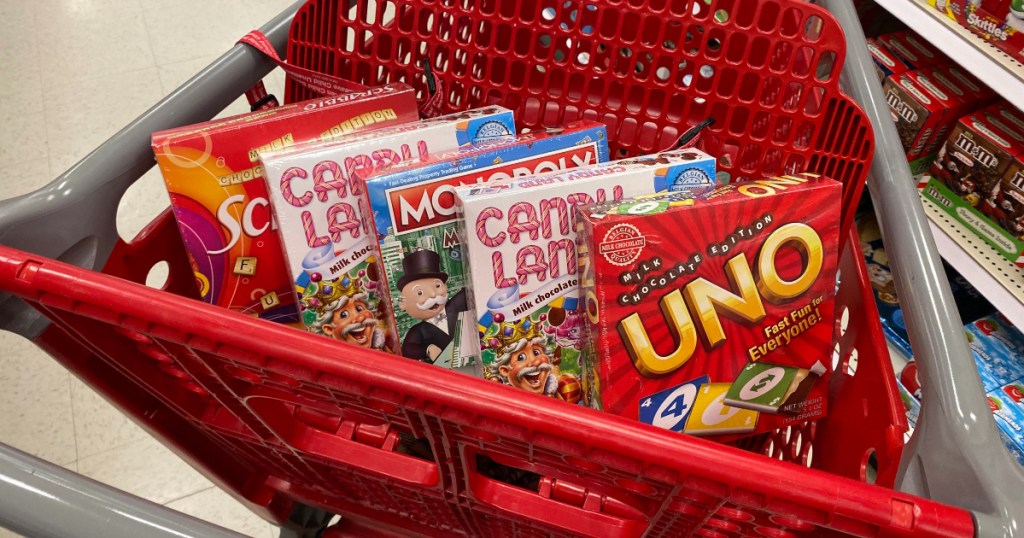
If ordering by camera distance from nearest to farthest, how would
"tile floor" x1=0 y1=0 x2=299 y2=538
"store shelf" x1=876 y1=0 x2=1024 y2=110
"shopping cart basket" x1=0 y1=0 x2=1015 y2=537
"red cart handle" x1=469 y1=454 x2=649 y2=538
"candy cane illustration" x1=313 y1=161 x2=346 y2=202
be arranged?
1. "shopping cart basket" x1=0 y1=0 x2=1015 y2=537
2. "red cart handle" x1=469 y1=454 x2=649 y2=538
3. "candy cane illustration" x1=313 y1=161 x2=346 y2=202
4. "store shelf" x1=876 y1=0 x2=1024 y2=110
5. "tile floor" x1=0 y1=0 x2=299 y2=538

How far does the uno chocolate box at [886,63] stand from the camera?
4.95ft

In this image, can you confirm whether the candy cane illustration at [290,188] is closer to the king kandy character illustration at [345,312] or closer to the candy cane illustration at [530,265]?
the king kandy character illustration at [345,312]

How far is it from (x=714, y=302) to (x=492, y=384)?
1.10 ft

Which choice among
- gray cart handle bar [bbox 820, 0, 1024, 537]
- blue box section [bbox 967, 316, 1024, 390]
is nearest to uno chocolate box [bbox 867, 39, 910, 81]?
blue box section [bbox 967, 316, 1024, 390]

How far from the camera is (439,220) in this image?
0.78 metres

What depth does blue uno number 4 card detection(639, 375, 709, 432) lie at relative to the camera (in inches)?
30.4

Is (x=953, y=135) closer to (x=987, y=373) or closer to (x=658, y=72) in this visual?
(x=987, y=373)

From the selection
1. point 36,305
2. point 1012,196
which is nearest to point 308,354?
point 36,305

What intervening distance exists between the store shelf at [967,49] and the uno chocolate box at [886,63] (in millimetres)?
120

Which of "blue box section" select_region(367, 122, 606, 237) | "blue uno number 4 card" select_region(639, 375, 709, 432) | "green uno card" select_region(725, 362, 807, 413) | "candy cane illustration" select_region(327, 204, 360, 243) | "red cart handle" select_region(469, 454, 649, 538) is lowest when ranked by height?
"red cart handle" select_region(469, 454, 649, 538)

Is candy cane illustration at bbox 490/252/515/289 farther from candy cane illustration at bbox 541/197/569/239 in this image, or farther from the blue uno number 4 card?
the blue uno number 4 card

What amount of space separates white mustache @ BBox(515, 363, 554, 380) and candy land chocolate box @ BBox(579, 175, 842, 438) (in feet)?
0.17

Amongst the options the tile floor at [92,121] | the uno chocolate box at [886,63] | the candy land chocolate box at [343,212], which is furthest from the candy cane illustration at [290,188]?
the uno chocolate box at [886,63]

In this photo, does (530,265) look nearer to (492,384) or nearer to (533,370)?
(533,370)
